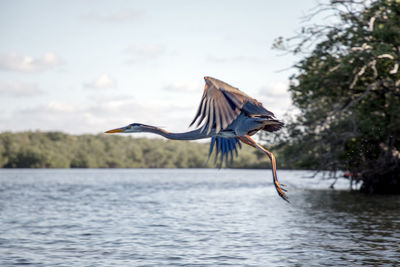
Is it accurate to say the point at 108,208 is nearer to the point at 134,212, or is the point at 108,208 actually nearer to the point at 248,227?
the point at 134,212

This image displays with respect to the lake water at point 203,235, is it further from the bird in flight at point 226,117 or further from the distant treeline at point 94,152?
the distant treeline at point 94,152

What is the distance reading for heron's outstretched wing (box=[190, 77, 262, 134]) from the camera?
431cm

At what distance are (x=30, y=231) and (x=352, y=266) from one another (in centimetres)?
1067

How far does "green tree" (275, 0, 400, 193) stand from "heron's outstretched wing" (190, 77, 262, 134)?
1466 centimetres

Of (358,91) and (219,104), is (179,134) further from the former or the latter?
(358,91)

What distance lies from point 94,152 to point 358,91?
122089 millimetres

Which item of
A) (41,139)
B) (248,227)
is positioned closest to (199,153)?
(41,139)

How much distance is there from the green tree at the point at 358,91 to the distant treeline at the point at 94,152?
8570cm

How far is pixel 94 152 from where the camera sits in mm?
142875

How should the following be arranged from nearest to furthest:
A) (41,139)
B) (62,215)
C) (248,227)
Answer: (248,227), (62,215), (41,139)

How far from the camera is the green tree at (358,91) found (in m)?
21.7

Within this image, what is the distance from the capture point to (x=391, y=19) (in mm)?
21672

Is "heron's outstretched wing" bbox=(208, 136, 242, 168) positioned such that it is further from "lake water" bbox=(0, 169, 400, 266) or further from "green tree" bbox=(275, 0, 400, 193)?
"green tree" bbox=(275, 0, 400, 193)

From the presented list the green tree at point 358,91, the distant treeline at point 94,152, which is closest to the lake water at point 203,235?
the green tree at point 358,91
